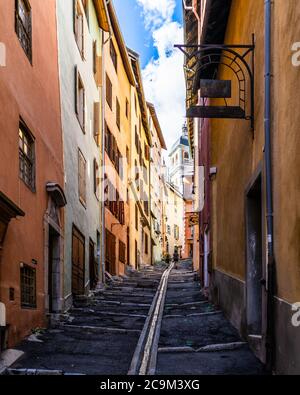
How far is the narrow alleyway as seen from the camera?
7785mm

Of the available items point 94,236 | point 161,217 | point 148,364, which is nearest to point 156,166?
point 161,217

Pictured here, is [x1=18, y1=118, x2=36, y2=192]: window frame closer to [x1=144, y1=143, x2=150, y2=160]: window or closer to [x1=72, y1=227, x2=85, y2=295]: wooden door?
[x1=72, y1=227, x2=85, y2=295]: wooden door

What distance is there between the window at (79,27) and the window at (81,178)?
3209mm

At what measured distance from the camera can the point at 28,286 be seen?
34.5ft

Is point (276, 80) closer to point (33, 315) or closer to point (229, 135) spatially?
point (229, 135)

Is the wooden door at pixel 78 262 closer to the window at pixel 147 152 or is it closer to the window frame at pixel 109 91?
the window frame at pixel 109 91

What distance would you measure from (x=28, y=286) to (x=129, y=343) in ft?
6.75

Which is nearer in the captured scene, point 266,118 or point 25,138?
point 266,118

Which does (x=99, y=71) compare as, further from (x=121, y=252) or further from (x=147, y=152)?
(x=147, y=152)

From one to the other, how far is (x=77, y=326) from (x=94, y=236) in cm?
880

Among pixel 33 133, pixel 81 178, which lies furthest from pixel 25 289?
pixel 81 178

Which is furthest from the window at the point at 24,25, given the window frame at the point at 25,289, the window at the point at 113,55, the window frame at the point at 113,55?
the window at the point at 113,55

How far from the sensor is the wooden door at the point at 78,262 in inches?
613
